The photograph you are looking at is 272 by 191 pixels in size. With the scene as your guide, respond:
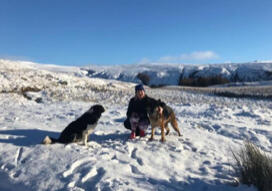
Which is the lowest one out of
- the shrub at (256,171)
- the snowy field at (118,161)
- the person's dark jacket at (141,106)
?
the snowy field at (118,161)

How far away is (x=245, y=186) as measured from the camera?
3.96m

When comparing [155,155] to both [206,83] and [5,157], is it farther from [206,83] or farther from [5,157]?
[206,83]

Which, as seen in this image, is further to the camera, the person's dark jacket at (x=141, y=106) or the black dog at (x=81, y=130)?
the person's dark jacket at (x=141, y=106)

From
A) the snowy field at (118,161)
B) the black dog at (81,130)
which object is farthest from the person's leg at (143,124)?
the black dog at (81,130)

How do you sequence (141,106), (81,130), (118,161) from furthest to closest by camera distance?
1. (141,106)
2. (81,130)
3. (118,161)

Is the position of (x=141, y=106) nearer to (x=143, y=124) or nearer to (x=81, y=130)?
(x=143, y=124)

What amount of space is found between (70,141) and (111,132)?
5.63ft

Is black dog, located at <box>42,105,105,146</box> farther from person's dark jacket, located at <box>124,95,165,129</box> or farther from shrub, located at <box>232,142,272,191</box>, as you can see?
shrub, located at <box>232,142,272,191</box>

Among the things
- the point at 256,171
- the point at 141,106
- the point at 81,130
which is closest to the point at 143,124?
the point at 141,106

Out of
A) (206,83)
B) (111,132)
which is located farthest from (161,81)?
(111,132)

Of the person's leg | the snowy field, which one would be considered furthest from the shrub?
the person's leg

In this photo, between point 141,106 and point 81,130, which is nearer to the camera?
point 81,130

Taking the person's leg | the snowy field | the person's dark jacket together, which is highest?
the person's dark jacket

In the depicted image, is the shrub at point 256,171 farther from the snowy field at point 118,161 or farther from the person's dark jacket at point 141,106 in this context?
the person's dark jacket at point 141,106
